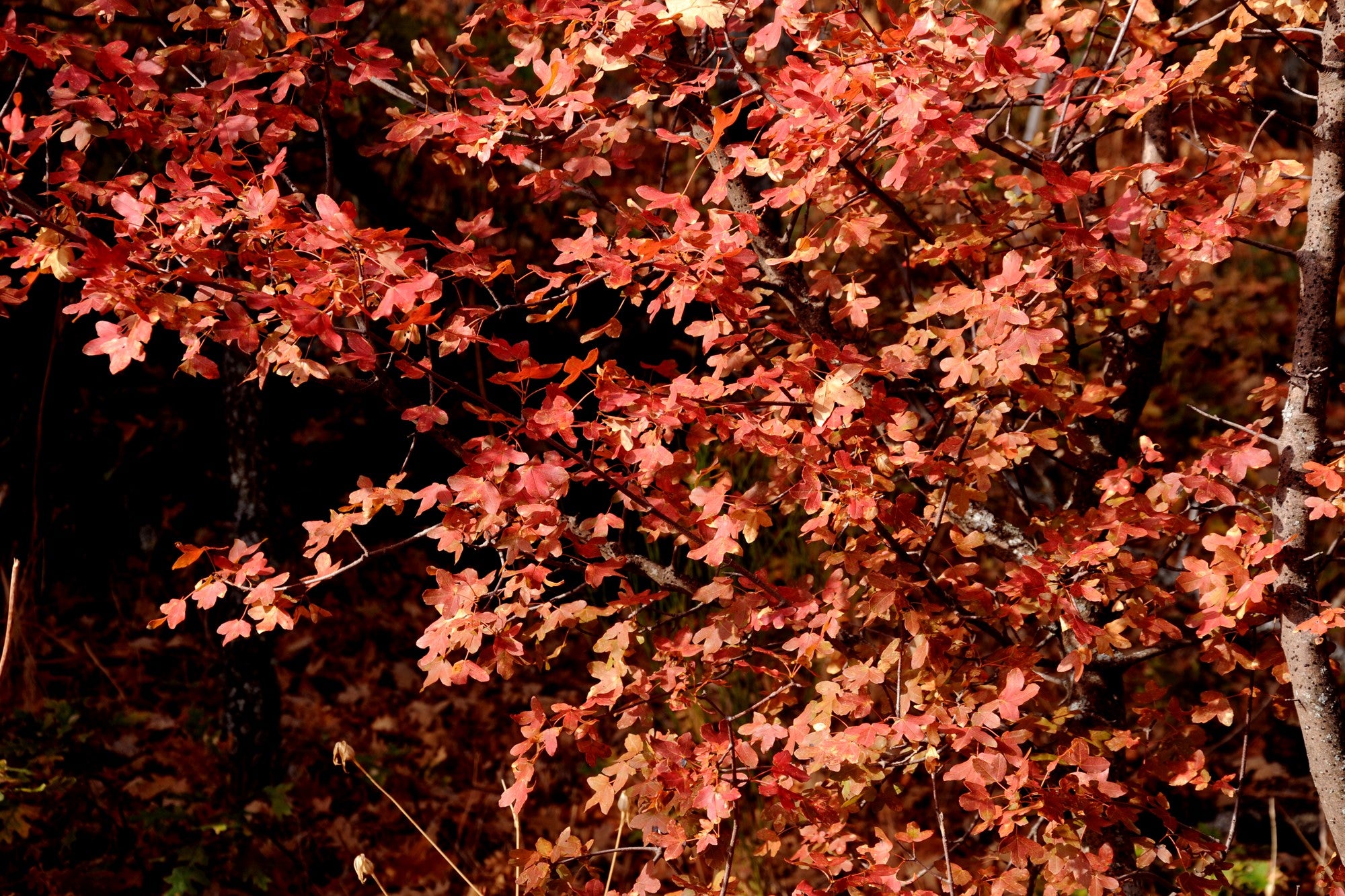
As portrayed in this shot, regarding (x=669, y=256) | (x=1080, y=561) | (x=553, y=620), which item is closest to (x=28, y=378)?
(x=553, y=620)

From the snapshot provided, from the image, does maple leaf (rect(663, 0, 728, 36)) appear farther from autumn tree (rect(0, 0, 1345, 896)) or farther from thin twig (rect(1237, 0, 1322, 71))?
thin twig (rect(1237, 0, 1322, 71))

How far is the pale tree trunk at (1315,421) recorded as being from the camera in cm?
211

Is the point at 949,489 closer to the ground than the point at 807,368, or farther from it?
closer to the ground

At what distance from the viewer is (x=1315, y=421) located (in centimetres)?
213

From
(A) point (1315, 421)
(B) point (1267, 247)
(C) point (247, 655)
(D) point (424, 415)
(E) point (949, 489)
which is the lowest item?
(C) point (247, 655)

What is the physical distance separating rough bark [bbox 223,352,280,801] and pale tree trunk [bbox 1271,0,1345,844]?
3.12 metres

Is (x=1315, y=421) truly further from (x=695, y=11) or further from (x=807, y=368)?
(x=695, y=11)

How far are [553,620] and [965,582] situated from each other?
2.71 ft

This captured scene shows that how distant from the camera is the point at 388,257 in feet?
5.51

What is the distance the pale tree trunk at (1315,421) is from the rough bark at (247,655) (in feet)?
10.2

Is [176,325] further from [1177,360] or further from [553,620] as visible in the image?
[1177,360]

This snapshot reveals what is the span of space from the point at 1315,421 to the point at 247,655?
11.0 ft

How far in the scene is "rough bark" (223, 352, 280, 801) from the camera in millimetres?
3877

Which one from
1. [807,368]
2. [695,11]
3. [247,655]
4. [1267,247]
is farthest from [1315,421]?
[247,655]
